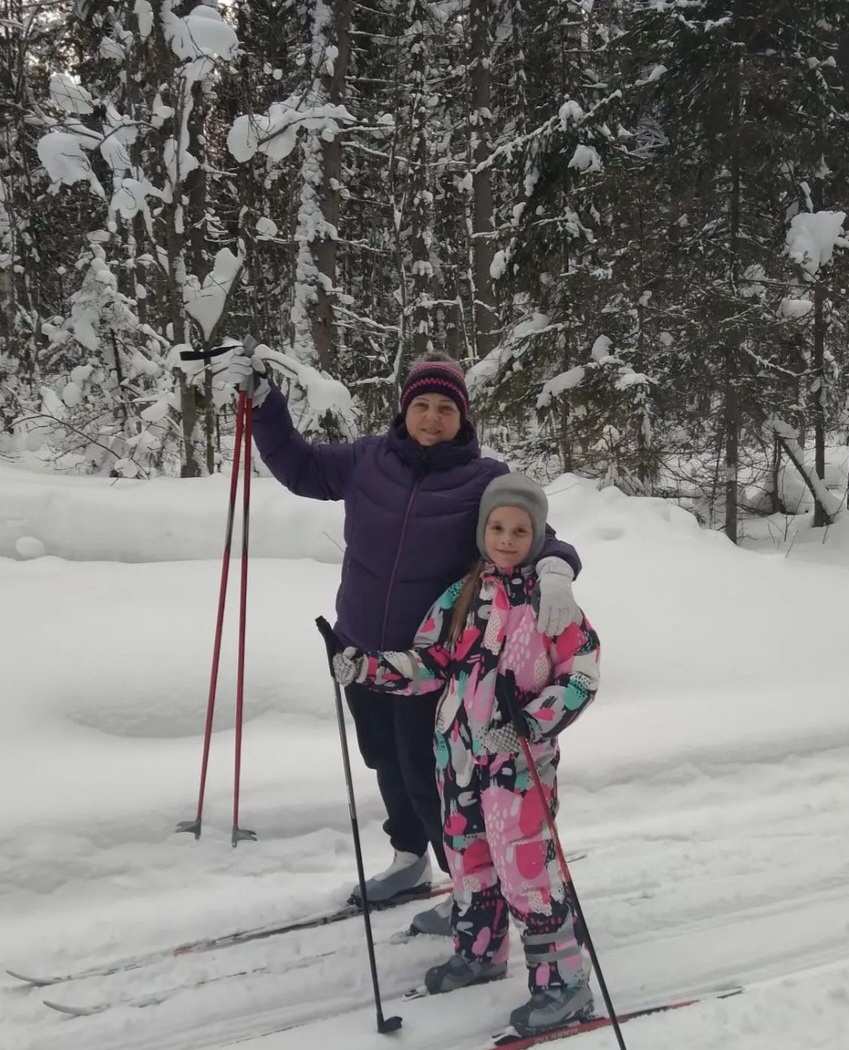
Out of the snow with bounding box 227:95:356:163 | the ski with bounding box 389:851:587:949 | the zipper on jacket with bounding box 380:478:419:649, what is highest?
the snow with bounding box 227:95:356:163

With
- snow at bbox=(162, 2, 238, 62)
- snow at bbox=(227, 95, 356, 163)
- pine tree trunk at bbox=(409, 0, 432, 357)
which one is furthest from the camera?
pine tree trunk at bbox=(409, 0, 432, 357)

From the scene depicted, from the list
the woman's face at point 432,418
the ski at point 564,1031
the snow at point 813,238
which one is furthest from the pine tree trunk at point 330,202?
the ski at point 564,1031

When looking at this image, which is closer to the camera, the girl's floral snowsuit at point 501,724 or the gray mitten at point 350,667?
the girl's floral snowsuit at point 501,724

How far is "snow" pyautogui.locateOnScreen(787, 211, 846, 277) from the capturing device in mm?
7297

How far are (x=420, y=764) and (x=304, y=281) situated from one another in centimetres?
835

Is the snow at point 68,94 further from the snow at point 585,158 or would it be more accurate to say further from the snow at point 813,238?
the snow at point 813,238

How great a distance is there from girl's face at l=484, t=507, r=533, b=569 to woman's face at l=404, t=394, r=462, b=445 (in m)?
0.36

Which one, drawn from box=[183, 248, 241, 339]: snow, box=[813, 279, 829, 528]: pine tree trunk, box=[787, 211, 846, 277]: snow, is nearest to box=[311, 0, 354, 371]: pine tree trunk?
box=[183, 248, 241, 339]: snow

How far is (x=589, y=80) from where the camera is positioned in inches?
357

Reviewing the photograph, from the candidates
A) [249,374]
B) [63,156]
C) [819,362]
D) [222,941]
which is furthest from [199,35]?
[819,362]

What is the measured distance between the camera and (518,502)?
220cm

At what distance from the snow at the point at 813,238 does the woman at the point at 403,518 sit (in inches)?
251

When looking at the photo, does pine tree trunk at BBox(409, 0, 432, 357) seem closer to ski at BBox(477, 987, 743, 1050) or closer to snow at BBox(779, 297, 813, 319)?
snow at BBox(779, 297, 813, 319)

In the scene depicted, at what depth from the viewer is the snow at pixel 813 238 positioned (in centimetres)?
730
